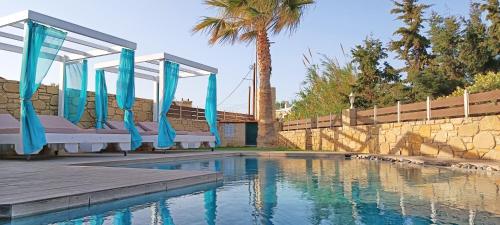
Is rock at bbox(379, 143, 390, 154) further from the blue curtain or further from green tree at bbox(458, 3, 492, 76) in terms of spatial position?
the blue curtain

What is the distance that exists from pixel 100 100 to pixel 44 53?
3.60 metres

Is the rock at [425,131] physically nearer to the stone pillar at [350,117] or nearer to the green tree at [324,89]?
the stone pillar at [350,117]

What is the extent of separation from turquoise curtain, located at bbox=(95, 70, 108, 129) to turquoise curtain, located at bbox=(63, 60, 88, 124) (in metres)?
0.51

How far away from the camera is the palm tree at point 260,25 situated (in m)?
14.7

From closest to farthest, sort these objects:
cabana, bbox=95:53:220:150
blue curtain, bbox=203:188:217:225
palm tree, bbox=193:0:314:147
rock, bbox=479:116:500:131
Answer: blue curtain, bbox=203:188:217:225 → rock, bbox=479:116:500:131 → cabana, bbox=95:53:220:150 → palm tree, bbox=193:0:314:147

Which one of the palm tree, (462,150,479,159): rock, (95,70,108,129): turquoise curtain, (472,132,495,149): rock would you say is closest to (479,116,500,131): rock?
(472,132,495,149): rock

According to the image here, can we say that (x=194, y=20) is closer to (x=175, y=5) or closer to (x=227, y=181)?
(x=175, y=5)

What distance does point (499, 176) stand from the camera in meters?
6.25

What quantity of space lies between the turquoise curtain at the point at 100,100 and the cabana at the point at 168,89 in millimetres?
336

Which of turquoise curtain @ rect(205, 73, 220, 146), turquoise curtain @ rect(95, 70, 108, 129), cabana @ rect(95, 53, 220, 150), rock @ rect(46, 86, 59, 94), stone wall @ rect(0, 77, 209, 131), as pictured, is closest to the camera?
stone wall @ rect(0, 77, 209, 131)

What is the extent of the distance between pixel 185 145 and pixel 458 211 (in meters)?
10.3

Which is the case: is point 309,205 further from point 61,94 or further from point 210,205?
point 61,94

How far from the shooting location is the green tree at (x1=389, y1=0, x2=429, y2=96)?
15836 millimetres

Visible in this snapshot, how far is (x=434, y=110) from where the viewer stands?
424 inches
